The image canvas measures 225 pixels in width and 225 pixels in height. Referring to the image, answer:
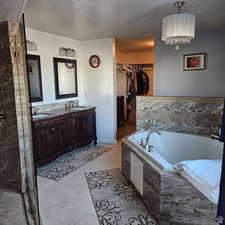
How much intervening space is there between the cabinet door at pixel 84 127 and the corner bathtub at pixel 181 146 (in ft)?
4.51

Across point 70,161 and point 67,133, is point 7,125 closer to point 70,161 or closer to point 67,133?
point 67,133

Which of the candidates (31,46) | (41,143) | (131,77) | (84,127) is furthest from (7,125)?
(131,77)

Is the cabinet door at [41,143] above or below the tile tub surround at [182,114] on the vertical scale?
below

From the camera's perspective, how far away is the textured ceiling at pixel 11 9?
1.56m

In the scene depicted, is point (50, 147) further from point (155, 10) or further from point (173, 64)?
point (173, 64)

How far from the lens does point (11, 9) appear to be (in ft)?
5.79

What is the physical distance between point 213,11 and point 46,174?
138 inches

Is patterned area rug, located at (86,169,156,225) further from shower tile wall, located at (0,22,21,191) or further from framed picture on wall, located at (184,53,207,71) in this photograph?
framed picture on wall, located at (184,53,207,71)

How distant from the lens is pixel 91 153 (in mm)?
4188

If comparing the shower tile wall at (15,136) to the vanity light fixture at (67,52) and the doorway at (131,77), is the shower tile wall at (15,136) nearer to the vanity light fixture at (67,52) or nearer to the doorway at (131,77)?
the vanity light fixture at (67,52)

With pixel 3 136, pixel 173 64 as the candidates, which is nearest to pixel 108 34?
pixel 173 64

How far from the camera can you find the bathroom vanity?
10.8 feet

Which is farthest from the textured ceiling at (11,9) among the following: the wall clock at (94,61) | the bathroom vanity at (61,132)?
the wall clock at (94,61)

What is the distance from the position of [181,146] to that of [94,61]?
2737 mm
